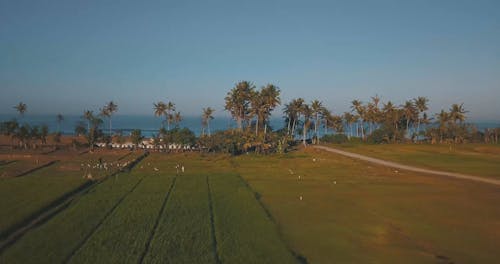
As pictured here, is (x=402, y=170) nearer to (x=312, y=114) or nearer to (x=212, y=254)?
(x=212, y=254)

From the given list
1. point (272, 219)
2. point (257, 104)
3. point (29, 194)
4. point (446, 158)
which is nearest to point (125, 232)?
point (272, 219)

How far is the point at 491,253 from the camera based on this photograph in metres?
23.4

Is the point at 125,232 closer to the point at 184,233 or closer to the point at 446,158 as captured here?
the point at 184,233

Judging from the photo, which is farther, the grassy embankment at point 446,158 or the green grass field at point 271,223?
the grassy embankment at point 446,158

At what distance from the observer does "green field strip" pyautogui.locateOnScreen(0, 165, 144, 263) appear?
2200cm

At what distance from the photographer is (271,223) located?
96.1ft

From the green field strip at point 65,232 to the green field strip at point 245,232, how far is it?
8027 millimetres

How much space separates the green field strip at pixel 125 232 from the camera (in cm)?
2197

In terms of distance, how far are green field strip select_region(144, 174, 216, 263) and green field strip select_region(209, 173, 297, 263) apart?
0.81 m

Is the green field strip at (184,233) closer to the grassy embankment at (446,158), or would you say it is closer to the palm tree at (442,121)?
the grassy embankment at (446,158)

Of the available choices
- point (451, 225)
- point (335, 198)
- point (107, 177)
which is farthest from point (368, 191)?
point (107, 177)

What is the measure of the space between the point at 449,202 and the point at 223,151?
58.8 meters

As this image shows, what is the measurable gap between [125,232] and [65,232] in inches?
143

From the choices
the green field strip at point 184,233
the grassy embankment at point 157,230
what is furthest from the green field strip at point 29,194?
the green field strip at point 184,233
